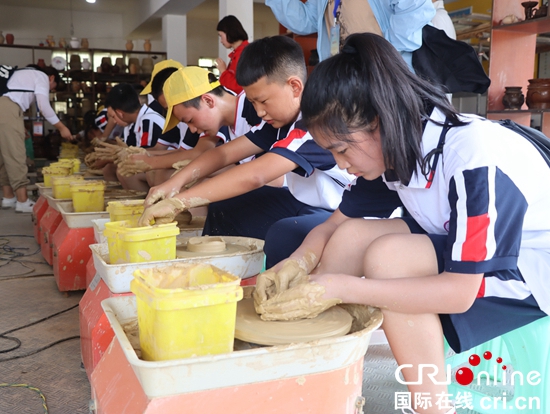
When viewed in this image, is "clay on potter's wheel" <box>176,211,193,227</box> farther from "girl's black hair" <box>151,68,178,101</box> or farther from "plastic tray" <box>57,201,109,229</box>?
"girl's black hair" <box>151,68,178,101</box>

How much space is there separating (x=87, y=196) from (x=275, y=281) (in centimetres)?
179

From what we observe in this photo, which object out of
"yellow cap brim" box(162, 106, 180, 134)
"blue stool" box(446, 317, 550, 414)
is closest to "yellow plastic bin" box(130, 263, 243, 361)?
"blue stool" box(446, 317, 550, 414)

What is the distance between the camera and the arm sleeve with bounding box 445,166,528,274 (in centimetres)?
104

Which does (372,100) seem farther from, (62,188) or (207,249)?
(62,188)

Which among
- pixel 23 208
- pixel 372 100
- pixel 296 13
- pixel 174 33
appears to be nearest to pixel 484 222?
pixel 372 100

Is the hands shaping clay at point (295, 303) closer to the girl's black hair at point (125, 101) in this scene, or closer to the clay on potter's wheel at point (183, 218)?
the clay on potter's wheel at point (183, 218)

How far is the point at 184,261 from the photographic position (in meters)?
1.59

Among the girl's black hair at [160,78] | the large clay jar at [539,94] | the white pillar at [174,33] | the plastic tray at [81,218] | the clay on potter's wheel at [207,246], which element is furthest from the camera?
the white pillar at [174,33]

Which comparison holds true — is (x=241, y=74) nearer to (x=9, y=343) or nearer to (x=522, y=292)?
(x=522, y=292)

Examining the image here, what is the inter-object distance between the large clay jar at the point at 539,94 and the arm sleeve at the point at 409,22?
1.58 meters

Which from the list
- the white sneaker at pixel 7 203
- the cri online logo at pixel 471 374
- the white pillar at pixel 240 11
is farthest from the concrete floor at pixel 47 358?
the white pillar at pixel 240 11

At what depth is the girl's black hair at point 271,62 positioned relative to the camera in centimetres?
193

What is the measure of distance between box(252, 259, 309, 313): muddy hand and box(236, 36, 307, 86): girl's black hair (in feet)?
2.89

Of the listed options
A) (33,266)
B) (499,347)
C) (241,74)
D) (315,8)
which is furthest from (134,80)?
(499,347)
